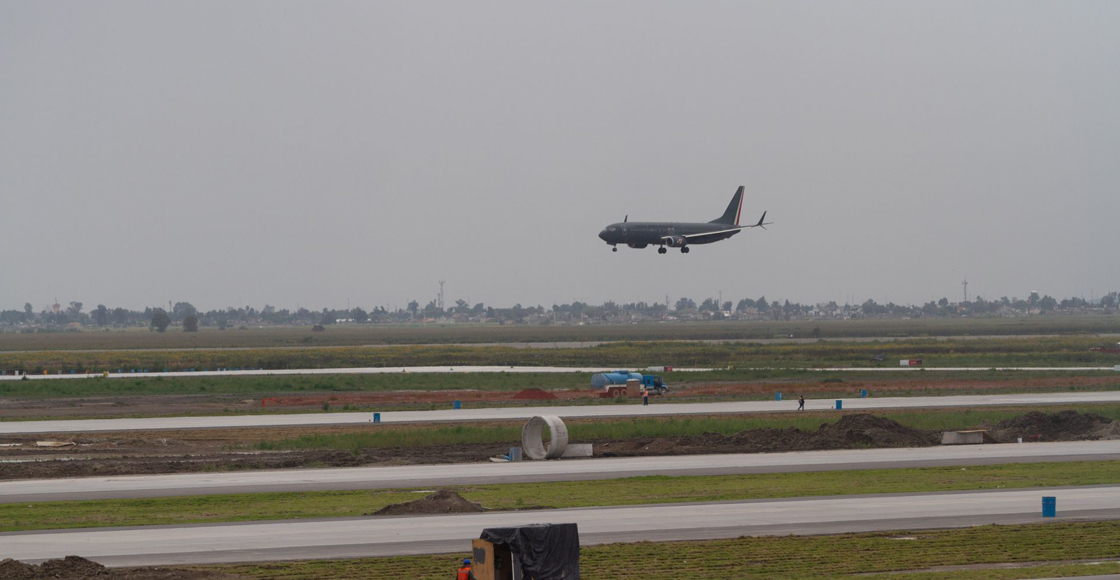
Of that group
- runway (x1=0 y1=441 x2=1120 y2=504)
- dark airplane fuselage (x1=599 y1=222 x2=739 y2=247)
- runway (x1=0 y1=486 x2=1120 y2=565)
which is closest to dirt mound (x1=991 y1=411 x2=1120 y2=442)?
runway (x1=0 y1=441 x2=1120 y2=504)

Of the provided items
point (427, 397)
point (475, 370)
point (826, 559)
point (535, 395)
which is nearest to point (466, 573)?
point (826, 559)

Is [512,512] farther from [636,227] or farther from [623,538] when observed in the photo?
[636,227]

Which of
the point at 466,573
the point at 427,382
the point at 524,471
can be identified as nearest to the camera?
the point at 466,573

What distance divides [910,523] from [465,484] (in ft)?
50.2

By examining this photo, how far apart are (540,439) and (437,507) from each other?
16693 millimetres

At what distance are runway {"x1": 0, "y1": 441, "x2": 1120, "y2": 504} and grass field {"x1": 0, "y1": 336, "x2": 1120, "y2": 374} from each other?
66463 millimetres

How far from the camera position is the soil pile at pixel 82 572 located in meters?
22.4

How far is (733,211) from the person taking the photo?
14325 centimetres

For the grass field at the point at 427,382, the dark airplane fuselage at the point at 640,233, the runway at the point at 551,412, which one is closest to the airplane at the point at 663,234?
the dark airplane fuselage at the point at 640,233

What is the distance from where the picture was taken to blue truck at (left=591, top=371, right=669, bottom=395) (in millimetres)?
80438

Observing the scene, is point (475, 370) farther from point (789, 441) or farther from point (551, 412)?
point (789, 441)

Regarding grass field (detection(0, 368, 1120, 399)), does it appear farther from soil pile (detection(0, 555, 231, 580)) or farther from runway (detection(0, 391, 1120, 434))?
soil pile (detection(0, 555, 231, 580))

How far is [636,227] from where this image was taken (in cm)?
12531

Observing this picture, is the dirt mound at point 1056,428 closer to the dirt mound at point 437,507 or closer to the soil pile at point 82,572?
the dirt mound at point 437,507
